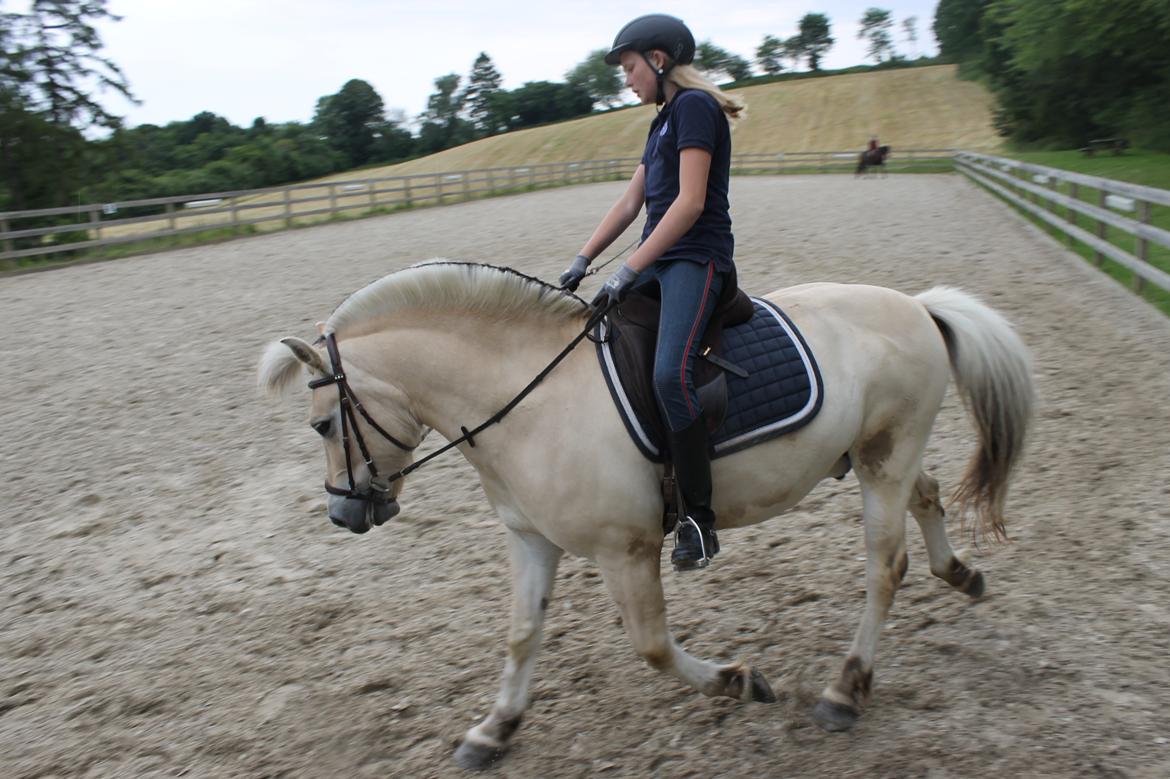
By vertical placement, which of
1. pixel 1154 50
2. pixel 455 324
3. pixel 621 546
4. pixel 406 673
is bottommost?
pixel 406 673

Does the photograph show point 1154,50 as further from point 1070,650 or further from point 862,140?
point 1070,650

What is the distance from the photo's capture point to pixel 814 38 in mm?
105250

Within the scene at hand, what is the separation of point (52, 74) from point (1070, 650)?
2750 cm

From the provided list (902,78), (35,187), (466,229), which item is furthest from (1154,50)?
(902,78)

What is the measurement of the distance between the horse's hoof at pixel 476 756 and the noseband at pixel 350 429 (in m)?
0.99

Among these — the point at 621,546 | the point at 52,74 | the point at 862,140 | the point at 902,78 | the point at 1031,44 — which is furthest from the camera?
the point at 902,78

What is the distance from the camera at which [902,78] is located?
6644 centimetres

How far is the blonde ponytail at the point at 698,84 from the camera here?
→ 3023 millimetres

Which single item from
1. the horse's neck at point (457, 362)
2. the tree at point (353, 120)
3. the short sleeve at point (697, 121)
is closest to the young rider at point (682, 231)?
A: the short sleeve at point (697, 121)

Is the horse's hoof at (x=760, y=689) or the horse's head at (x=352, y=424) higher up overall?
the horse's head at (x=352, y=424)

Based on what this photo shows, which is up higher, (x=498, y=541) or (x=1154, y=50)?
(x=1154, y=50)

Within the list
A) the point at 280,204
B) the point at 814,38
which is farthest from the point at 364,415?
the point at 814,38

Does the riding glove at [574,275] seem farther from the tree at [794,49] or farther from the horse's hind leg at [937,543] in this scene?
the tree at [794,49]

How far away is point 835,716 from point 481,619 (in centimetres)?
178
